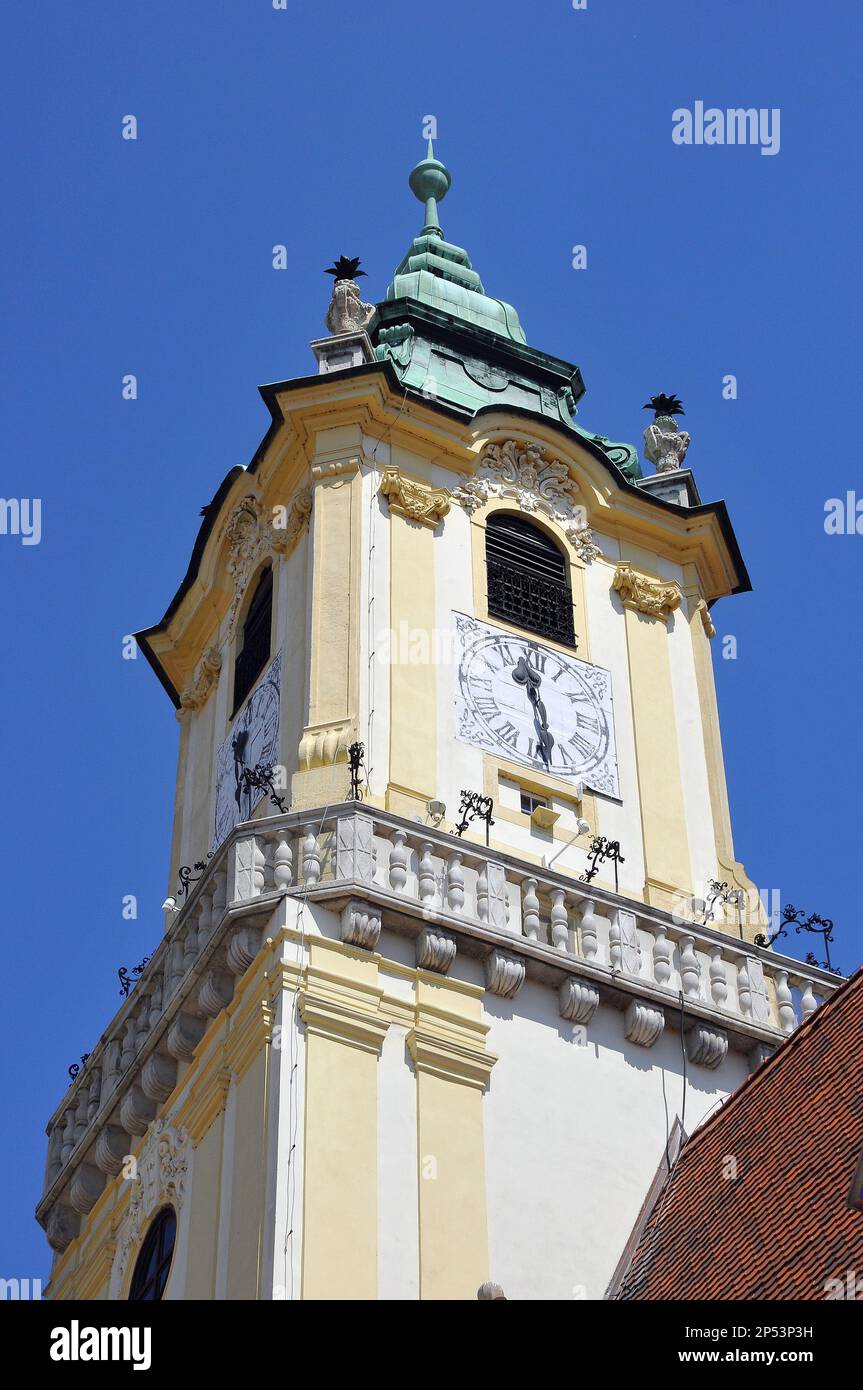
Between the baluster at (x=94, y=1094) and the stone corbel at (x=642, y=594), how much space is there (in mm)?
6823

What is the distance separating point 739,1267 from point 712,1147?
2722 millimetres

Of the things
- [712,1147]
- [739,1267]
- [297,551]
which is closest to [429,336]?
[297,551]

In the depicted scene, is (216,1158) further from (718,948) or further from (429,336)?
(429,336)

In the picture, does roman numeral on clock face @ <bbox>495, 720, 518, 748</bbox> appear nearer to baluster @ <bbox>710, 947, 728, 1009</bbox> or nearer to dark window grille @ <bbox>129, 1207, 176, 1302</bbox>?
baluster @ <bbox>710, 947, 728, 1009</bbox>

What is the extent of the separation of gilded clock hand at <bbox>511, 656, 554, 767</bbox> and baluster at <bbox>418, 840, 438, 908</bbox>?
277 cm

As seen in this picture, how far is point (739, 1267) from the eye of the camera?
654 inches

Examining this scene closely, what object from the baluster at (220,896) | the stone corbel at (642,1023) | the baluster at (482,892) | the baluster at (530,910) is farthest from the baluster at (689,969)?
the baluster at (220,896)

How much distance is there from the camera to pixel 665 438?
2697 centimetres

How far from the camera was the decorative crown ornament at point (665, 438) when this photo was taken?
26.7m

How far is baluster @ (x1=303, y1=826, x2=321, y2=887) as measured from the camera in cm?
1966

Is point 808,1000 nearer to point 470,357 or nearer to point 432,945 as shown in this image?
point 432,945

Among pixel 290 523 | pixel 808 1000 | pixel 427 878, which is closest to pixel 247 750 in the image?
pixel 290 523

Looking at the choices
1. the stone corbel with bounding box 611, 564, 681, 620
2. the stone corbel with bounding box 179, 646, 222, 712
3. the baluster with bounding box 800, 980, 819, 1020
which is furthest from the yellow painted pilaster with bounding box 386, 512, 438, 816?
the baluster with bounding box 800, 980, 819, 1020
